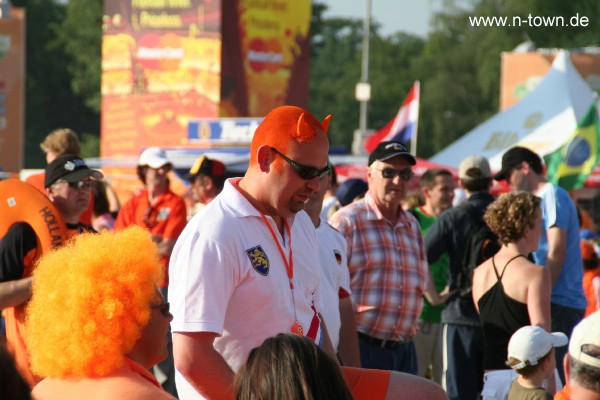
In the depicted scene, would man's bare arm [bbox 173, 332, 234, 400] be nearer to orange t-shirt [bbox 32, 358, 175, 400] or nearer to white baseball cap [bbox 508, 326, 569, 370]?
orange t-shirt [bbox 32, 358, 175, 400]

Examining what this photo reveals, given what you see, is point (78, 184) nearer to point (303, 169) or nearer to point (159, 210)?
point (303, 169)

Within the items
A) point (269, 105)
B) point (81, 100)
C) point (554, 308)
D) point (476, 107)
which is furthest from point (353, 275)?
point (81, 100)

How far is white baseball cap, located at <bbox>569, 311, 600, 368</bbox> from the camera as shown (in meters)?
3.12

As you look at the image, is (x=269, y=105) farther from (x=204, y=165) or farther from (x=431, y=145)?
(x=431, y=145)

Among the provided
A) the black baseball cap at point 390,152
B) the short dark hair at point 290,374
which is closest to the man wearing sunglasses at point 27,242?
the black baseball cap at point 390,152

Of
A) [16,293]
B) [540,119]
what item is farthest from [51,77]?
[16,293]

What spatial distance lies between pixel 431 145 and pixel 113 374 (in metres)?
71.9

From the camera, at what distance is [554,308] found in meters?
7.16

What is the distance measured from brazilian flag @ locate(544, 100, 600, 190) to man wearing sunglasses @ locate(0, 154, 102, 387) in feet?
21.9

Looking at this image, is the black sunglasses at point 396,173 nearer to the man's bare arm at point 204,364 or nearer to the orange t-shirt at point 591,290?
the man's bare arm at point 204,364

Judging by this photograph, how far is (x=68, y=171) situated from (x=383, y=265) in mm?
1858

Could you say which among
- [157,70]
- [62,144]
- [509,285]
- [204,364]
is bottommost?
[509,285]

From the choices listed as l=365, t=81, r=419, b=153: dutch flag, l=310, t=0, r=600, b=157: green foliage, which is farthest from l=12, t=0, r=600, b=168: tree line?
l=365, t=81, r=419, b=153: dutch flag

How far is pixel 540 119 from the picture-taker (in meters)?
16.9
